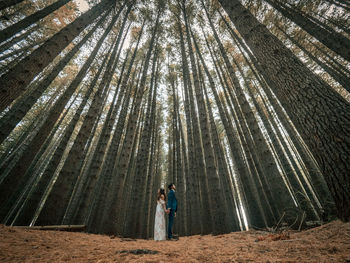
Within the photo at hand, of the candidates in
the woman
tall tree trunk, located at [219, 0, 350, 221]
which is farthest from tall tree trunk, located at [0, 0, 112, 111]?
tall tree trunk, located at [219, 0, 350, 221]

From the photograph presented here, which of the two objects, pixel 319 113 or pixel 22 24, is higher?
pixel 22 24

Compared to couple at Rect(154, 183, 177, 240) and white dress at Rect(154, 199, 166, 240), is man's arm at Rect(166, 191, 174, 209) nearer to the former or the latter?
couple at Rect(154, 183, 177, 240)

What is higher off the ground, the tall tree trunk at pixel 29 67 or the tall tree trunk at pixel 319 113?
the tall tree trunk at pixel 29 67

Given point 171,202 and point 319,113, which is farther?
point 171,202

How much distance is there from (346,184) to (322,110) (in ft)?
2.27

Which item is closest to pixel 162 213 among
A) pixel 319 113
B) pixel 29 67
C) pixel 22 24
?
pixel 319 113

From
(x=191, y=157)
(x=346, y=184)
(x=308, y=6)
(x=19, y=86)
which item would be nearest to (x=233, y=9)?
(x=346, y=184)

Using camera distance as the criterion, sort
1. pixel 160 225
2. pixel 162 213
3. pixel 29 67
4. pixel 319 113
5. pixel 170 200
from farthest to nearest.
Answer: pixel 162 213
pixel 160 225
pixel 170 200
pixel 29 67
pixel 319 113

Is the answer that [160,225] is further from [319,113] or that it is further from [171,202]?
[319,113]

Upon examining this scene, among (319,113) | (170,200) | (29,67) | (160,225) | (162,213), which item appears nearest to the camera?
(319,113)

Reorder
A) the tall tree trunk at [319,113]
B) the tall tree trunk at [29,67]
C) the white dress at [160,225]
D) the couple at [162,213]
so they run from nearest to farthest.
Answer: the tall tree trunk at [319,113], the tall tree trunk at [29,67], the couple at [162,213], the white dress at [160,225]

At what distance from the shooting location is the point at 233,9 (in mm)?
3006

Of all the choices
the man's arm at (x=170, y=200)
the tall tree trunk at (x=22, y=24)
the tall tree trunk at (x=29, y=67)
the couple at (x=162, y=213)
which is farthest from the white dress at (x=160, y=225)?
the tall tree trunk at (x=22, y=24)

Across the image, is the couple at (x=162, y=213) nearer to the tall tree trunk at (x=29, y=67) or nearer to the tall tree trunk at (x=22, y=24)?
the tall tree trunk at (x=29, y=67)
